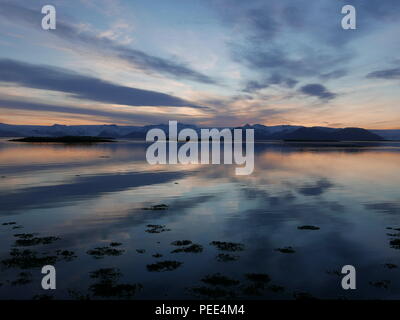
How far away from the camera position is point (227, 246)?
18.4m

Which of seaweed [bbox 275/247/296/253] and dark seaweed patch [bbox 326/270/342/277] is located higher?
seaweed [bbox 275/247/296/253]

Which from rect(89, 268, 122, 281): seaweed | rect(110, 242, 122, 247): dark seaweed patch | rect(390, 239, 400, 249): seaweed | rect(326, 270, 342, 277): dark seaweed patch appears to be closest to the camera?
rect(89, 268, 122, 281): seaweed

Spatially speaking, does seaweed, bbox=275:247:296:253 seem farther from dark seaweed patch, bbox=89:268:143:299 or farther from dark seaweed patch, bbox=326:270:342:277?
dark seaweed patch, bbox=89:268:143:299

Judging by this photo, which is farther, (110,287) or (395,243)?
(395,243)

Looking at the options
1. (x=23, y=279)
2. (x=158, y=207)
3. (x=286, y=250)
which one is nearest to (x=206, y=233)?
(x=286, y=250)

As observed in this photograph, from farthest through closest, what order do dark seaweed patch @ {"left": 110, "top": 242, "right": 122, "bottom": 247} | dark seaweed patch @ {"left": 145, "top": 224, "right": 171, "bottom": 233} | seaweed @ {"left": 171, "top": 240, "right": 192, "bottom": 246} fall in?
dark seaweed patch @ {"left": 145, "top": 224, "right": 171, "bottom": 233} → seaweed @ {"left": 171, "top": 240, "right": 192, "bottom": 246} → dark seaweed patch @ {"left": 110, "top": 242, "right": 122, "bottom": 247}

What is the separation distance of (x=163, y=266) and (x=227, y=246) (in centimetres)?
457

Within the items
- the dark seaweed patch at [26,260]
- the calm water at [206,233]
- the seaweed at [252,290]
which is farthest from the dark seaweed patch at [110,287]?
the seaweed at [252,290]

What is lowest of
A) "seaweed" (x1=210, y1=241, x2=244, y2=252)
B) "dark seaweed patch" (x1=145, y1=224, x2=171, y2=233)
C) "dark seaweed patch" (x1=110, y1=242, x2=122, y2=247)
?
"seaweed" (x1=210, y1=241, x2=244, y2=252)

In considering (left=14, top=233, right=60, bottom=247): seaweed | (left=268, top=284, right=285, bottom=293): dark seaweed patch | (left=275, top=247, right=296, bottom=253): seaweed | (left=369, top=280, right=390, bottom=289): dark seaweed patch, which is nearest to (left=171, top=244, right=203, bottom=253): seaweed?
(left=275, top=247, right=296, bottom=253): seaweed

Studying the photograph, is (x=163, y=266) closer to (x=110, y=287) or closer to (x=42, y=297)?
(x=110, y=287)

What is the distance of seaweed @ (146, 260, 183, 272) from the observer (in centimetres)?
→ 1535

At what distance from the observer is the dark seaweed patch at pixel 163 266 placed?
15.4 m

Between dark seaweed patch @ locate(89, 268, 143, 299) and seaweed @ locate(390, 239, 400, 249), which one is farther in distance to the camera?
seaweed @ locate(390, 239, 400, 249)
